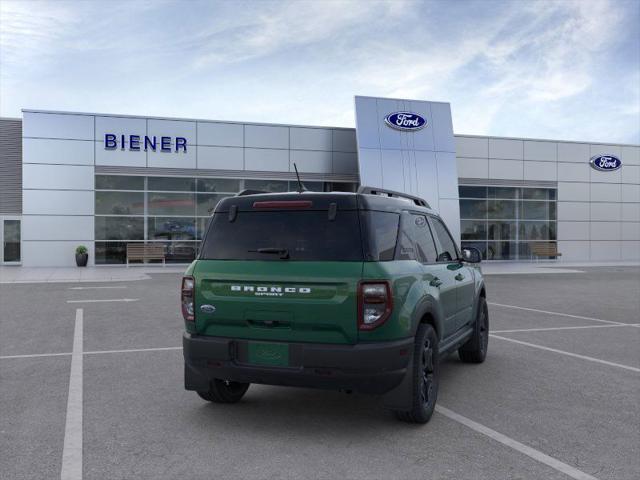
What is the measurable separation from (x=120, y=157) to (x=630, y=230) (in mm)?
27188

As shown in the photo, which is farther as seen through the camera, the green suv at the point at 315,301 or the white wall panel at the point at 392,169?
the white wall panel at the point at 392,169

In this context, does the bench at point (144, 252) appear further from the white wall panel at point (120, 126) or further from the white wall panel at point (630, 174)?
the white wall panel at point (630, 174)

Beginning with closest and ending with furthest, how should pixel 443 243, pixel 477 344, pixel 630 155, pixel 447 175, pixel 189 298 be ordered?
1. pixel 189 298
2. pixel 443 243
3. pixel 477 344
4. pixel 447 175
5. pixel 630 155

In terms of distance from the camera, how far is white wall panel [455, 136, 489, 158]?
2956 cm

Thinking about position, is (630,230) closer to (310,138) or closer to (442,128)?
(442,128)

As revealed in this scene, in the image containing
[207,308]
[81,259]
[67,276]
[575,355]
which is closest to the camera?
[207,308]

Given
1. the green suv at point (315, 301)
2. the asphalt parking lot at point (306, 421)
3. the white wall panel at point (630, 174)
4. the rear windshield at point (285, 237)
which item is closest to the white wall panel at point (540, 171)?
the white wall panel at point (630, 174)

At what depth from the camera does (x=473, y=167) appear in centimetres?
2989

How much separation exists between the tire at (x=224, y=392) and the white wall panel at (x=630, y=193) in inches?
1287

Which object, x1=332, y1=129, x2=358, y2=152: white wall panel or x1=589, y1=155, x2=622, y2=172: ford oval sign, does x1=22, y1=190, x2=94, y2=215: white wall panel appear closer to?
x1=332, y1=129, x2=358, y2=152: white wall panel

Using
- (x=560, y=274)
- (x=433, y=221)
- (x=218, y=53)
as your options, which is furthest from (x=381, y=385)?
(x=560, y=274)

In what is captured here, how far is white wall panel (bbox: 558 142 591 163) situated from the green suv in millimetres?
29563

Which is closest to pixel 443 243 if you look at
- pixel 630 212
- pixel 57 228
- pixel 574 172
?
pixel 57 228

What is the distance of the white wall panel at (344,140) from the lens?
27656 millimetres
